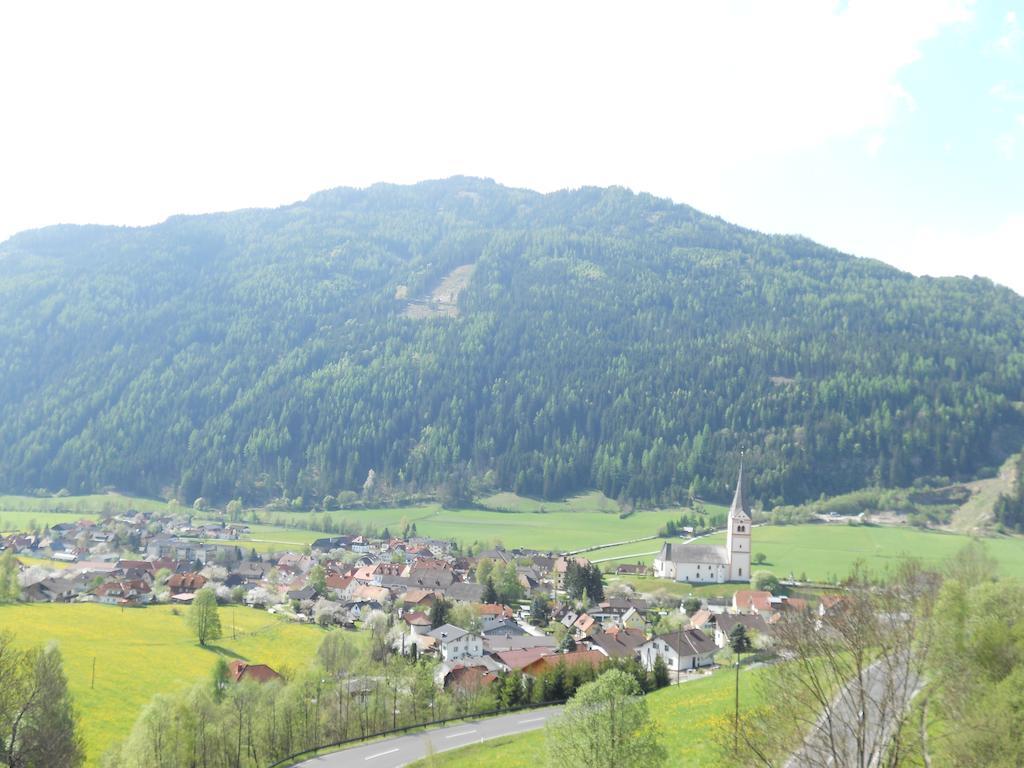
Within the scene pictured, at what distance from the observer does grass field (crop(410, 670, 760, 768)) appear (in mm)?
28125

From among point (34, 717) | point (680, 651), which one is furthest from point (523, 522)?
point (34, 717)

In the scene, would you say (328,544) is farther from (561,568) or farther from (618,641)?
(618,641)

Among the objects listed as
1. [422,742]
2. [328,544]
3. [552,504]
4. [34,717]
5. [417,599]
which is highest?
[34,717]

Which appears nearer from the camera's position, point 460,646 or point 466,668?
point 466,668

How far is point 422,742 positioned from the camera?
1582 inches

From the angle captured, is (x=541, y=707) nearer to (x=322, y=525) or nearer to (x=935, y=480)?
(x=322, y=525)

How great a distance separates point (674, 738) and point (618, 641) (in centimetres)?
3222

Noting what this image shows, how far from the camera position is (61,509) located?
174m

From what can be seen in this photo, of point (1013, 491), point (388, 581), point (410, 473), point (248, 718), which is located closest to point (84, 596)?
point (388, 581)

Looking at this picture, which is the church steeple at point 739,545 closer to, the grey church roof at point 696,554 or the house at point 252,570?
the grey church roof at point 696,554

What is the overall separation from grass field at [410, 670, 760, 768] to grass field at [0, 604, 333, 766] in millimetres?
19826

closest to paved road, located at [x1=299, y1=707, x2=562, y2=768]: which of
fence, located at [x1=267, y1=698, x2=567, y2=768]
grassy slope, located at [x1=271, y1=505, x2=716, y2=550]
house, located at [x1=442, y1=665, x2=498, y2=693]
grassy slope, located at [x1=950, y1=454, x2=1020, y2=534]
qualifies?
fence, located at [x1=267, y1=698, x2=567, y2=768]

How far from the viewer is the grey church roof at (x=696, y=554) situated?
333 ft

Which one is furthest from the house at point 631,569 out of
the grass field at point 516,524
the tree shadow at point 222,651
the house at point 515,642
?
the tree shadow at point 222,651
